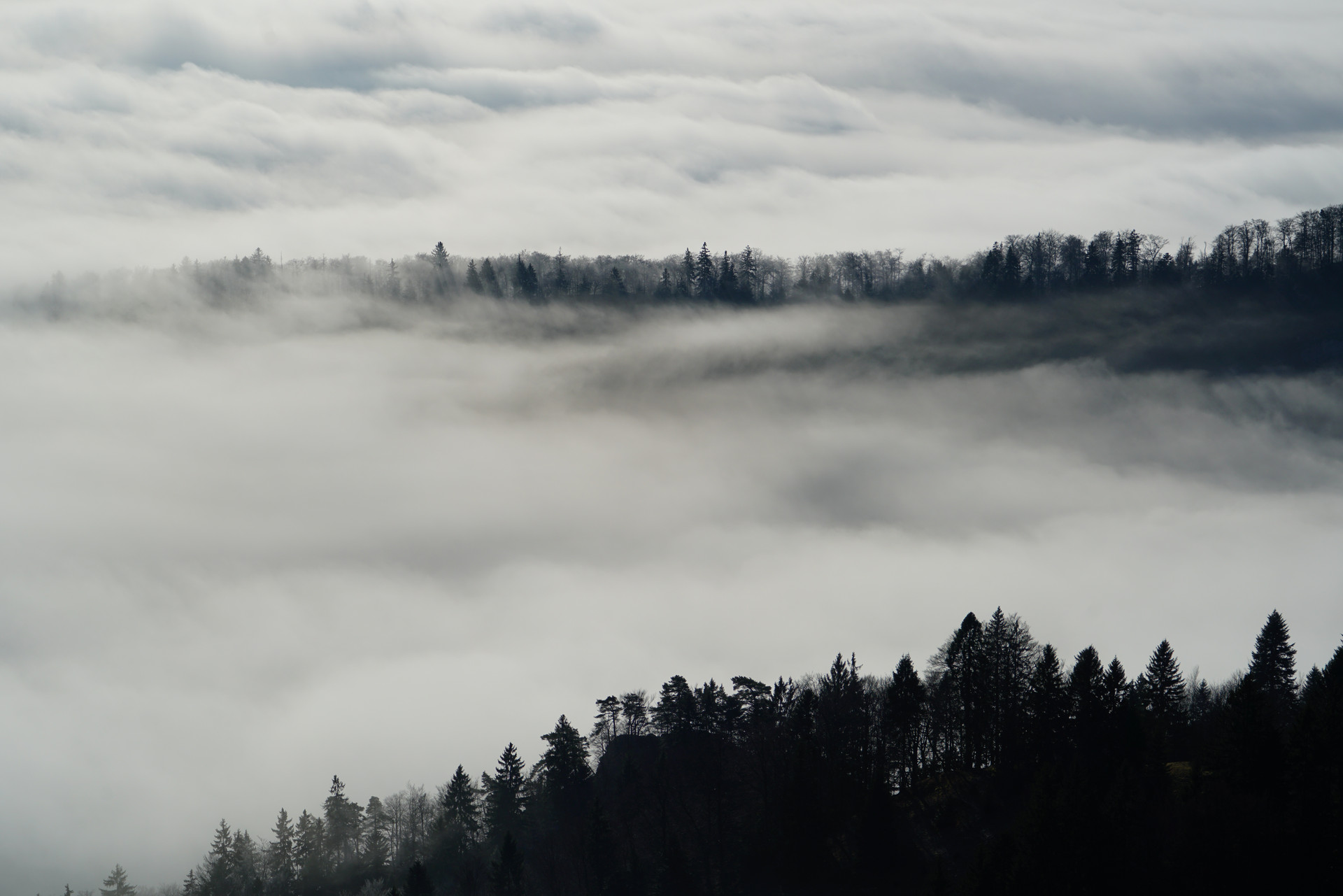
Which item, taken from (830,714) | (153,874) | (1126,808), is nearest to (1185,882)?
(1126,808)

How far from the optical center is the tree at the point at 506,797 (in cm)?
9681

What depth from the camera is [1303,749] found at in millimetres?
59625

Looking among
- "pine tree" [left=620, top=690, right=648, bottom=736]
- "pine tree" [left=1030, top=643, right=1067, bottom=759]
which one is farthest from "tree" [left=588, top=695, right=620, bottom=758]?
"pine tree" [left=1030, top=643, right=1067, bottom=759]

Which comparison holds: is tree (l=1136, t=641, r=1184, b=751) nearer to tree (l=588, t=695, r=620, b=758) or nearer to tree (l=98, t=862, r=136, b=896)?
tree (l=588, t=695, r=620, b=758)

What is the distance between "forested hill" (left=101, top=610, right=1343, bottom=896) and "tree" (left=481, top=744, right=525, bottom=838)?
17cm

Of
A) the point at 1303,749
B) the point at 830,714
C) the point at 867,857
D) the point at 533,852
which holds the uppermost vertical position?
the point at 1303,749

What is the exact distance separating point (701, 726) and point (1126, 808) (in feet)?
139

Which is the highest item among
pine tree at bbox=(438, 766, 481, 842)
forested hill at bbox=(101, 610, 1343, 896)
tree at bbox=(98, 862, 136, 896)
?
forested hill at bbox=(101, 610, 1343, 896)

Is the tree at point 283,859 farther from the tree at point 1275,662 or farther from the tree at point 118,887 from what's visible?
the tree at point 1275,662

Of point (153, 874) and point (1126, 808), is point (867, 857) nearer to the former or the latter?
point (1126, 808)

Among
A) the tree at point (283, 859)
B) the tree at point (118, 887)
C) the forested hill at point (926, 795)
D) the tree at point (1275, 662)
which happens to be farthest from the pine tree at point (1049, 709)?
the tree at point (118, 887)

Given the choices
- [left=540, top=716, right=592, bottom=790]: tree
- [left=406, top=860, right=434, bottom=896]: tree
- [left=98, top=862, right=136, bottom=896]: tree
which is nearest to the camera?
[left=406, top=860, right=434, bottom=896]: tree

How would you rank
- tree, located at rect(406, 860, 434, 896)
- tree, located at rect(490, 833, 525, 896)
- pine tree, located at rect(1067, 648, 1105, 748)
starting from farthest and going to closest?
1. tree, located at rect(490, 833, 525, 896)
2. tree, located at rect(406, 860, 434, 896)
3. pine tree, located at rect(1067, 648, 1105, 748)

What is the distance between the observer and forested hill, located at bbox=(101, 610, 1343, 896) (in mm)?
58219
